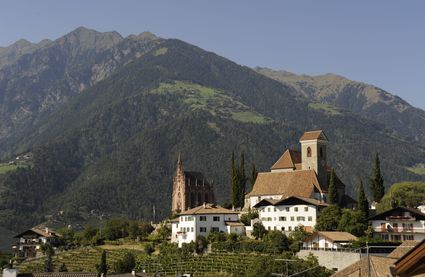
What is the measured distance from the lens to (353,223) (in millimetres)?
104875

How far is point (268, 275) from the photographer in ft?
272

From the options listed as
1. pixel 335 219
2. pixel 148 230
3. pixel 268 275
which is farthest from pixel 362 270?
pixel 148 230

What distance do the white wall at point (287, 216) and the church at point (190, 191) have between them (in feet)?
224

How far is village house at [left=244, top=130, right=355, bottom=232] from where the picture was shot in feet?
375

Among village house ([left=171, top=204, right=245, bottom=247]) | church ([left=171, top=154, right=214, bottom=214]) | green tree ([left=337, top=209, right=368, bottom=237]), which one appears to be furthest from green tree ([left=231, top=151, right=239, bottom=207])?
church ([left=171, top=154, right=214, bottom=214])

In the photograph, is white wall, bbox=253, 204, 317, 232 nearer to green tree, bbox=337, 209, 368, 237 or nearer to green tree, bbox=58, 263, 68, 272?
green tree, bbox=337, 209, 368, 237

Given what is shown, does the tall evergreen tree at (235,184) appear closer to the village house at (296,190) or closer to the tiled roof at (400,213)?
the village house at (296,190)

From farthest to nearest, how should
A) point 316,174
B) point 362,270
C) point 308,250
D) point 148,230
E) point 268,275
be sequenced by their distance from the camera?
1. point 148,230
2. point 316,174
3. point 308,250
4. point 268,275
5. point 362,270

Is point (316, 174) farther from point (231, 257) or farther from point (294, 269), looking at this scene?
point (294, 269)

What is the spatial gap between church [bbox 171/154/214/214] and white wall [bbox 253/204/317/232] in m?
68.4

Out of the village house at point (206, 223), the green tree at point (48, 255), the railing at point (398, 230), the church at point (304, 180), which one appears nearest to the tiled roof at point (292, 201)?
the church at point (304, 180)

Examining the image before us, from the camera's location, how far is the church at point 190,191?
7367 inches

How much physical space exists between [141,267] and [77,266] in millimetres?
19415

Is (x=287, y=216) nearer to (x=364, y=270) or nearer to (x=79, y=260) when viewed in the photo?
(x=79, y=260)
